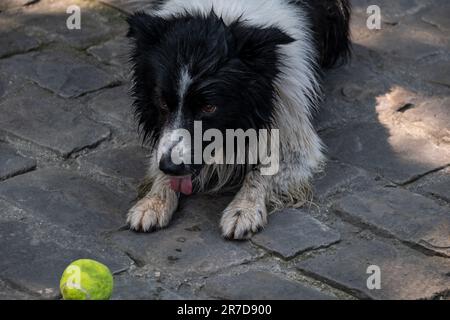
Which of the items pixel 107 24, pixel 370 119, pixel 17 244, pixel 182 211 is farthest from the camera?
pixel 107 24

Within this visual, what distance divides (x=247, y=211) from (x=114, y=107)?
54.2 inches

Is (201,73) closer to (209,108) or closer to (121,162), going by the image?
(209,108)

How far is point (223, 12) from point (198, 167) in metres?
0.79

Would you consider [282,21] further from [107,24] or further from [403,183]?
[107,24]

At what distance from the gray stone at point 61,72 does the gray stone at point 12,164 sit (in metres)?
0.68

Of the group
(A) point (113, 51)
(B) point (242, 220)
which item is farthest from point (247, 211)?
(A) point (113, 51)

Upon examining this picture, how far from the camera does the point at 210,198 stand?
16.4 feet

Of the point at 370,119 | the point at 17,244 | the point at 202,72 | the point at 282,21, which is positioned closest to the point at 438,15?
the point at 370,119

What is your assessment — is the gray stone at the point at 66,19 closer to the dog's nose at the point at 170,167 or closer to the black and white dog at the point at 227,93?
the black and white dog at the point at 227,93

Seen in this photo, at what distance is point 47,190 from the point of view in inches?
193

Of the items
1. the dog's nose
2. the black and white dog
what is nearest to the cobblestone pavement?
the black and white dog

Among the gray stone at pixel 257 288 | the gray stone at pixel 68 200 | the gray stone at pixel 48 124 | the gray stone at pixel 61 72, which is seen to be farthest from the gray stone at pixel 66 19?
the gray stone at pixel 257 288

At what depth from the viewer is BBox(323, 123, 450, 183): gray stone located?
16.9ft

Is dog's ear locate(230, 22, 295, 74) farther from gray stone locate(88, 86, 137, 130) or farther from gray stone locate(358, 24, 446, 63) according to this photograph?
gray stone locate(358, 24, 446, 63)
